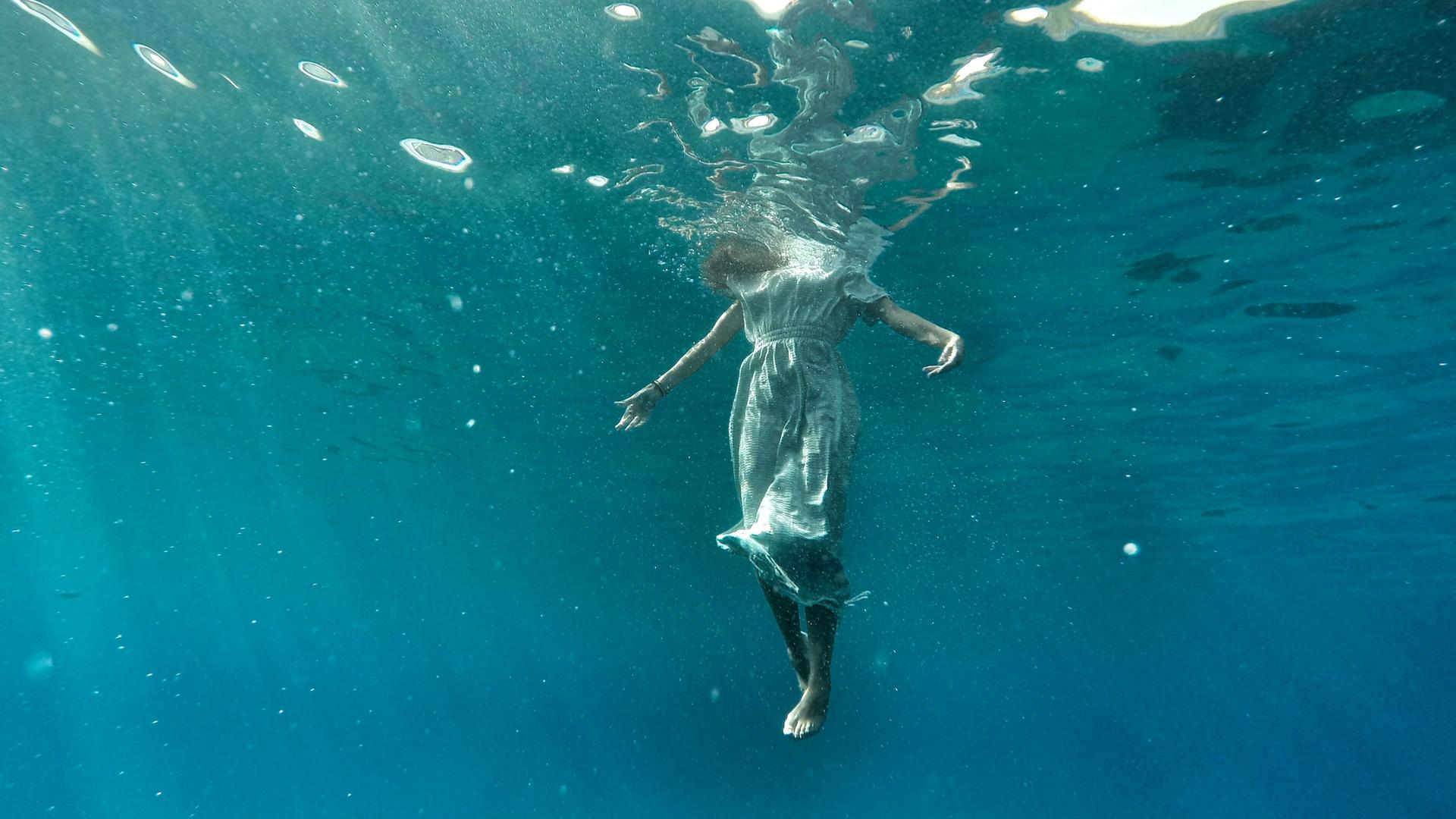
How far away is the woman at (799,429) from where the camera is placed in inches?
137

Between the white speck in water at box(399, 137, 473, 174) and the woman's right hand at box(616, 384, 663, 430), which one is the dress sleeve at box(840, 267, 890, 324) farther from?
the white speck in water at box(399, 137, 473, 174)

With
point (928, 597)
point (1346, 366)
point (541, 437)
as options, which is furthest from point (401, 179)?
point (928, 597)

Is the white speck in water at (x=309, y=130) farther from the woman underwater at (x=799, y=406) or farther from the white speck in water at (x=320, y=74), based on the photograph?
the woman underwater at (x=799, y=406)

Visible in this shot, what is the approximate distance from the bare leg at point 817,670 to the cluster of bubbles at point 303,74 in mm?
5930

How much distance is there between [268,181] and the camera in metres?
10.7

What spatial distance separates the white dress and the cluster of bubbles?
3904 millimetres

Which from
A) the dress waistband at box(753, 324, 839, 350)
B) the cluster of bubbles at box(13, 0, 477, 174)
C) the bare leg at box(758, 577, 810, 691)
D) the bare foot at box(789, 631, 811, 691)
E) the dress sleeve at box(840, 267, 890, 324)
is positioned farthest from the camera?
the cluster of bubbles at box(13, 0, 477, 174)

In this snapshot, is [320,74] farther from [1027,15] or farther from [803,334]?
[1027,15]

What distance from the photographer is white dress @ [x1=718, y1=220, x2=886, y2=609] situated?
345cm

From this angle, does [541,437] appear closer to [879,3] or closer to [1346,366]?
[879,3]

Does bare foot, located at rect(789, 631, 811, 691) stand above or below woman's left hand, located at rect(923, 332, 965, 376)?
below

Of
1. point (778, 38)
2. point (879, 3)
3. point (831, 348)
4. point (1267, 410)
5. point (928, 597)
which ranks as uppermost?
point (879, 3)

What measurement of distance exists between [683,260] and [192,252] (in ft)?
30.6

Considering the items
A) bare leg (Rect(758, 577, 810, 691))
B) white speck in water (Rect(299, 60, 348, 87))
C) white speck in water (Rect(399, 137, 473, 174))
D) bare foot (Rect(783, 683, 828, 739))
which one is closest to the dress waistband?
bare leg (Rect(758, 577, 810, 691))
